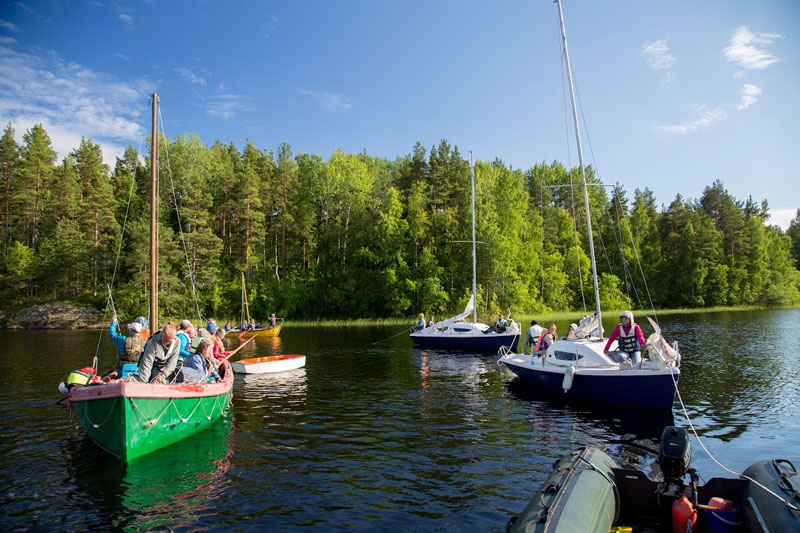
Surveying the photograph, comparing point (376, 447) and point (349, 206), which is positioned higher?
point (349, 206)

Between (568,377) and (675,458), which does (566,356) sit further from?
(675,458)

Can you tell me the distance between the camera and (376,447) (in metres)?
11.8

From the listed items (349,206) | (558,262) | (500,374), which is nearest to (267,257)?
(349,206)

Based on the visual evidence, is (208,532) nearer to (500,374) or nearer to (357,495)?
(357,495)

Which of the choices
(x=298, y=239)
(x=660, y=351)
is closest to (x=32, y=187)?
(x=298, y=239)

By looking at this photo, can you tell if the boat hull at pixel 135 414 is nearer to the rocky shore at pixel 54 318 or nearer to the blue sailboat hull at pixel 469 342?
the blue sailboat hull at pixel 469 342

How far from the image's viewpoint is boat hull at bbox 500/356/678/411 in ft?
46.4

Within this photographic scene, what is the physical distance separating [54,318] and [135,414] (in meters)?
52.6

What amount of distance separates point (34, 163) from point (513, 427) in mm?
75691

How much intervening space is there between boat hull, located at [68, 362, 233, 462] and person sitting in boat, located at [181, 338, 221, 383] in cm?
52

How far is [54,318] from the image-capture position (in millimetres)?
52375

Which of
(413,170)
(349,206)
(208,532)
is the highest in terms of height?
(413,170)

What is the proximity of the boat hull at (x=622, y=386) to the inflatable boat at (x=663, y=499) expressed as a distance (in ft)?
23.3

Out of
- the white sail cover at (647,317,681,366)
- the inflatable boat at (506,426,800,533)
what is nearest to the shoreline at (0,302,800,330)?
the white sail cover at (647,317,681,366)
